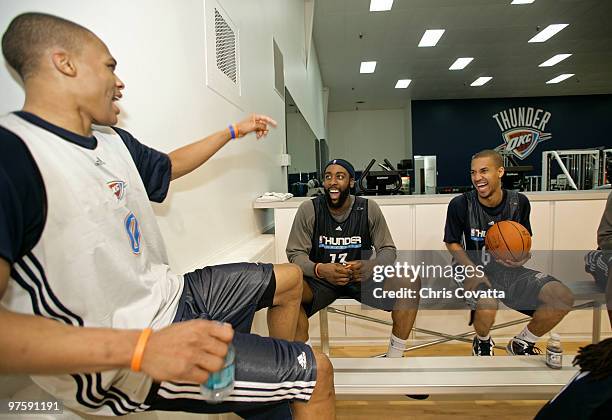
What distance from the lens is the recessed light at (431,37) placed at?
7523 millimetres

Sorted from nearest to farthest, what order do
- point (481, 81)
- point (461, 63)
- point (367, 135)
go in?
point (461, 63), point (481, 81), point (367, 135)

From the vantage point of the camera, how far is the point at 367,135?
48.6ft

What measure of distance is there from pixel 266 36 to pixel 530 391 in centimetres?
330

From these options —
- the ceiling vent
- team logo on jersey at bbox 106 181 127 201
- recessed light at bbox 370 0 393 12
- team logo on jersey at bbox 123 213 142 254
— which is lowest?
team logo on jersey at bbox 123 213 142 254

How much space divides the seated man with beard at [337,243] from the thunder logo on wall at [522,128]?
1215 cm

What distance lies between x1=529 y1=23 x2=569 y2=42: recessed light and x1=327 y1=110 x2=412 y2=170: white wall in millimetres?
6655

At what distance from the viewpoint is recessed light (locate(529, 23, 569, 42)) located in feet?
24.0

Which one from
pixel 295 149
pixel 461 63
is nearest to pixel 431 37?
pixel 461 63

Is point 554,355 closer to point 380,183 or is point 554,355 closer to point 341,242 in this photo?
point 341,242

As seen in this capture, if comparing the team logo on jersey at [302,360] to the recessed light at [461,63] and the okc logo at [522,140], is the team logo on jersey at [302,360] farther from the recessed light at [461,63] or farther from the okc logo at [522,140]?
the okc logo at [522,140]

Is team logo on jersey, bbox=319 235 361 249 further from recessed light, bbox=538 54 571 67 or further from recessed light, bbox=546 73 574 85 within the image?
recessed light, bbox=546 73 574 85

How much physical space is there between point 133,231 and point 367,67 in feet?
32.8

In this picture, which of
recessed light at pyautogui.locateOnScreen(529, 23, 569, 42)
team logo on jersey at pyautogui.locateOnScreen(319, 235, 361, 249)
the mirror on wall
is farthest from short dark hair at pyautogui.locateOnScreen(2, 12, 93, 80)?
recessed light at pyautogui.locateOnScreen(529, 23, 569, 42)

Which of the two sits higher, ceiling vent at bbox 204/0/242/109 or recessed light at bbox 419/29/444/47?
recessed light at bbox 419/29/444/47
